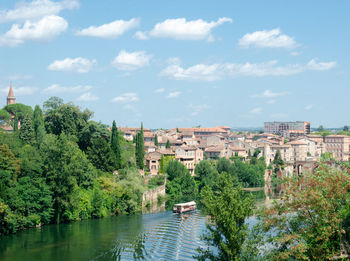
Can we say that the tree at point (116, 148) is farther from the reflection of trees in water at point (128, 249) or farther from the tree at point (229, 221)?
the tree at point (229, 221)

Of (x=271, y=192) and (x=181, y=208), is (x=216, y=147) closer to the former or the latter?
(x=271, y=192)

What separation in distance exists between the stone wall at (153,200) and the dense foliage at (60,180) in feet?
3.42

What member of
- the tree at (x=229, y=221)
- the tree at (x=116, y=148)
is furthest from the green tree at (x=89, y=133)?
the tree at (x=229, y=221)

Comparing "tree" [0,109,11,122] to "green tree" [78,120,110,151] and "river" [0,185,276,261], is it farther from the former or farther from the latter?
"river" [0,185,276,261]

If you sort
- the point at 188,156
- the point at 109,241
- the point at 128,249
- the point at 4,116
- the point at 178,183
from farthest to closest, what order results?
the point at 4,116 < the point at 188,156 < the point at 178,183 < the point at 109,241 < the point at 128,249

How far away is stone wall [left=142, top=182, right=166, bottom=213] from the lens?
46925 mm

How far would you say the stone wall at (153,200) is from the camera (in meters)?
46.9

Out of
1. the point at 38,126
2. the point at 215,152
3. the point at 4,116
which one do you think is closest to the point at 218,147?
the point at 215,152

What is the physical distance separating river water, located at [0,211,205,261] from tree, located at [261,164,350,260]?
10.7m

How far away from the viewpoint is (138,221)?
3941cm

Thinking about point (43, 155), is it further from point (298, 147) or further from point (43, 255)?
point (298, 147)

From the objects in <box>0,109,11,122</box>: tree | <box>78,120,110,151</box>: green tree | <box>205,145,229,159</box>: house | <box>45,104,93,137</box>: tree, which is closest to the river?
<box>78,120,110,151</box>: green tree

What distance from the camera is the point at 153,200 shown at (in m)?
50.9

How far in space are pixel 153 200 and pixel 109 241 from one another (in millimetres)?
19263
